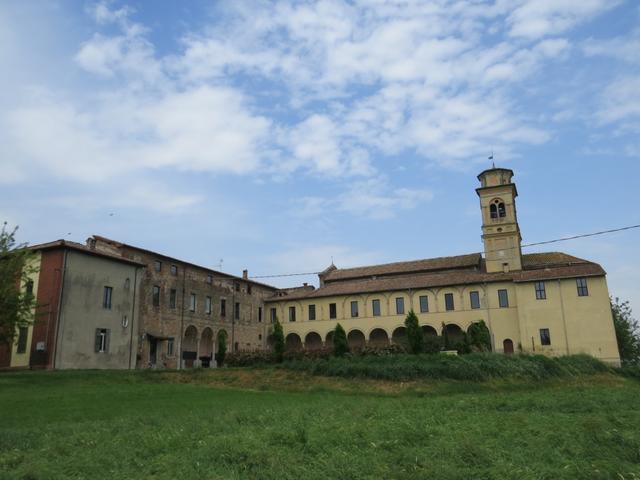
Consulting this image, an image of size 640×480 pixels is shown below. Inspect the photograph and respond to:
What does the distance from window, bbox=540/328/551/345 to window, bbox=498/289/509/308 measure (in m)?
3.85

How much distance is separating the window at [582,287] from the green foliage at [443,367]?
12.2 m

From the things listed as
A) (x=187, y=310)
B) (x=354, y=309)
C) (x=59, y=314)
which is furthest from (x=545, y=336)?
(x=59, y=314)

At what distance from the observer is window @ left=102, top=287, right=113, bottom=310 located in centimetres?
3575

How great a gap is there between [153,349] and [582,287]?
33.5 m

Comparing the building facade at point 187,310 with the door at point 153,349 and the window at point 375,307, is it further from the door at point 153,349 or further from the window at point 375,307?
the window at point 375,307

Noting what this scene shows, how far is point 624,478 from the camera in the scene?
682 centimetres

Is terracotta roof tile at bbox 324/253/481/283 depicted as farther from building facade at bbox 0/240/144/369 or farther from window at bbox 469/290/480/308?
building facade at bbox 0/240/144/369

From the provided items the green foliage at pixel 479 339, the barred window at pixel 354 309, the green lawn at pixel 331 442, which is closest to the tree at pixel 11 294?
the green lawn at pixel 331 442

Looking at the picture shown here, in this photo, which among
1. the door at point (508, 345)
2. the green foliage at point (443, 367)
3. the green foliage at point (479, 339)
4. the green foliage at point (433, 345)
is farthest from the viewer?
the door at point (508, 345)

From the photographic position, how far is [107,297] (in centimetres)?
3612

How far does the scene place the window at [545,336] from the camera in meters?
41.3

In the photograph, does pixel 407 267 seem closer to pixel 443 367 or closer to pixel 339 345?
pixel 339 345

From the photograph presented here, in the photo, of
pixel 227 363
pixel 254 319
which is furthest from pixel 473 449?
pixel 254 319

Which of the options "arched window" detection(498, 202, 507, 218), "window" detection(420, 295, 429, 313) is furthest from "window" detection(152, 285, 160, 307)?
"arched window" detection(498, 202, 507, 218)
